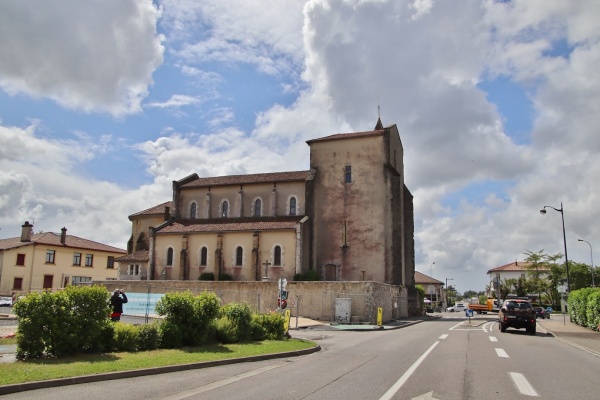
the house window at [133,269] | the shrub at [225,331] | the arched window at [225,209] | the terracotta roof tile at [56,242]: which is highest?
the arched window at [225,209]

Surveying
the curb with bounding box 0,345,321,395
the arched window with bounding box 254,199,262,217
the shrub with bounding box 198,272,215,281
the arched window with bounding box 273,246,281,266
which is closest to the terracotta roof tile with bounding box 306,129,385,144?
the arched window with bounding box 254,199,262,217

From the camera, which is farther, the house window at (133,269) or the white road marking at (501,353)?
the house window at (133,269)

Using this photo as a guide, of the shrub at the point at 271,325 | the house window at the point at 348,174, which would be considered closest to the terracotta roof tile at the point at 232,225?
the house window at the point at 348,174

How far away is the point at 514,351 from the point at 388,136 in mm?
33434

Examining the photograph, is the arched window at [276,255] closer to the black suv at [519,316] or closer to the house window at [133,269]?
the house window at [133,269]

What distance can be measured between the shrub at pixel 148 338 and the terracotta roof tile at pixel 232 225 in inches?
1162

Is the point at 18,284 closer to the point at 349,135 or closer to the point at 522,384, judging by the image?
the point at 349,135

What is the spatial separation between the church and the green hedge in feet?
48.3

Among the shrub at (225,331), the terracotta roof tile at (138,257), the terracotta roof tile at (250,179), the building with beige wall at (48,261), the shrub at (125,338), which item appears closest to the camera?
the shrub at (125,338)

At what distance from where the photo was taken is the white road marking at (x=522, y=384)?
9719 millimetres

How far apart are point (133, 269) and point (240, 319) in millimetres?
36097

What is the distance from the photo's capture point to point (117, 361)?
505 inches

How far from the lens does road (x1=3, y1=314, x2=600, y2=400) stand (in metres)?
9.47

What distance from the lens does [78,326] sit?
535 inches
